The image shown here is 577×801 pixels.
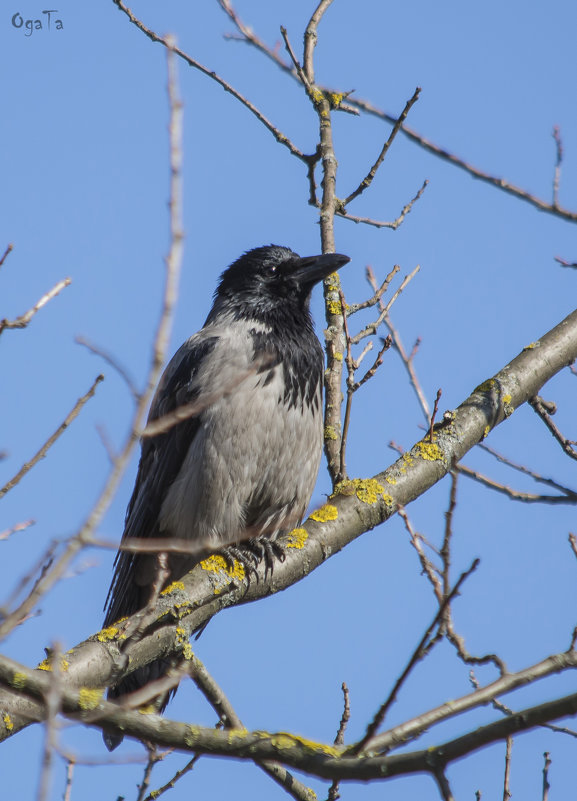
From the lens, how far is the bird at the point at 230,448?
548 cm

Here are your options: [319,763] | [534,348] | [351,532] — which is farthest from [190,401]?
[319,763]

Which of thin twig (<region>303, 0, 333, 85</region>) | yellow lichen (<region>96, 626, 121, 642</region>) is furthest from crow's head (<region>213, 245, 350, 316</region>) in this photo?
yellow lichen (<region>96, 626, 121, 642</region>)

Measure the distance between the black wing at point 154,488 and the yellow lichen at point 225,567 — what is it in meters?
1.24

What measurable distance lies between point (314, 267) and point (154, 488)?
1.77 meters

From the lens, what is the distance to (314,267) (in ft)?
20.2

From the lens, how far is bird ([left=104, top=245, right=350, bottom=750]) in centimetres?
548

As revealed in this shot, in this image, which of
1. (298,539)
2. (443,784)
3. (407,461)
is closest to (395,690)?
(443,784)

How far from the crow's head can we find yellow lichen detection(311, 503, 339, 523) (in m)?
1.90

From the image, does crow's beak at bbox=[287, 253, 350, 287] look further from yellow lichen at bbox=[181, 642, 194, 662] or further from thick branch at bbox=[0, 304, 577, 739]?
yellow lichen at bbox=[181, 642, 194, 662]

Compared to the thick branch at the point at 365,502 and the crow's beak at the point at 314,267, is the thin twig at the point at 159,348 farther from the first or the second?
the crow's beak at the point at 314,267

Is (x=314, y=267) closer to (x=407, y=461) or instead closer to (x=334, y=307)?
(x=334, y=307)

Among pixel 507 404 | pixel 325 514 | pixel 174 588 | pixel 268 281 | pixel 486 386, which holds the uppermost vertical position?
pixel 268 281

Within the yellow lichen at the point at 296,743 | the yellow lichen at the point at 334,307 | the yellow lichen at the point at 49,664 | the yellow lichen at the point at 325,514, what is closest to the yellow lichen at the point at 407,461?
the yellow lichen at the point at 325,514

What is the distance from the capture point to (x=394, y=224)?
20.2ft
